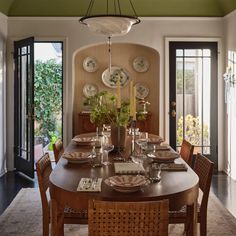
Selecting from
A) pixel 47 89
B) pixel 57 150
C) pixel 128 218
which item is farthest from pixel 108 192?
pixel 47 89

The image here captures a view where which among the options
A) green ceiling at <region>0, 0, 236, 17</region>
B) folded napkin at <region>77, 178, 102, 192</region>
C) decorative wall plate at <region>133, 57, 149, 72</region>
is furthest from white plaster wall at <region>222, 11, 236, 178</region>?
folded napkin at <region>77, 178, 102, 192</region>

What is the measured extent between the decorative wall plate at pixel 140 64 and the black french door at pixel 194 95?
1.92 feet

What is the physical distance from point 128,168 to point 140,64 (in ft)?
13.9

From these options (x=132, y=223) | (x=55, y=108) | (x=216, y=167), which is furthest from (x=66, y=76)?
(x=132, y=223)

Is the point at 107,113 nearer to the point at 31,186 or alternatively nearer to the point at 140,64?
the point at 31,186

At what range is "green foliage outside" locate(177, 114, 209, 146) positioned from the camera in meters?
6.48

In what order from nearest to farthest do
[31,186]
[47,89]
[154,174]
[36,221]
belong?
[154,174]
[36,221]
[31,186]
[47,89]

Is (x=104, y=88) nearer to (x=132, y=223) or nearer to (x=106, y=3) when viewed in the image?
(x=106, y=3)

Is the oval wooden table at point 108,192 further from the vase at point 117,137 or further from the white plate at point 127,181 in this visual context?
the vase at point 117,137

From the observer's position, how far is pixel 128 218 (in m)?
1.88

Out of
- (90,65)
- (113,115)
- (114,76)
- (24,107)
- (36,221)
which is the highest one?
(90,65)

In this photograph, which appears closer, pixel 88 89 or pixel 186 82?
pixel 186 82

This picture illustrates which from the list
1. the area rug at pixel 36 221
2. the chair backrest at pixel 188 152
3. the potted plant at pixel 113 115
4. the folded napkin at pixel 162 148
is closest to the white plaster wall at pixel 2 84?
the area rug at pixel 36 221

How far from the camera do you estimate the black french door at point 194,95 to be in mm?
6391
